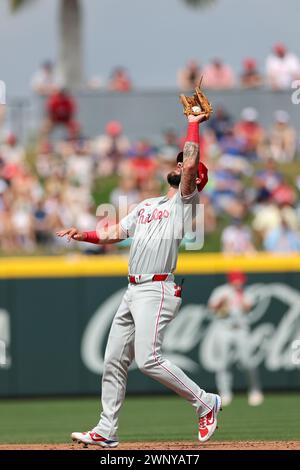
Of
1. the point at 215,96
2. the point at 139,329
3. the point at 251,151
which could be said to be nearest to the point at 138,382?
the point at 251,151

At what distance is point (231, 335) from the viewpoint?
16.4 meters

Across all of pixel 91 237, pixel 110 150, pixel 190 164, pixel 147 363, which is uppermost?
pixel 190 164

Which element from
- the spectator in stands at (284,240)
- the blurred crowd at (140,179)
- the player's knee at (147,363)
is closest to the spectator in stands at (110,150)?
the blurred crowd at (140,179)

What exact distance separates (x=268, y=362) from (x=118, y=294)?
2.28 meters

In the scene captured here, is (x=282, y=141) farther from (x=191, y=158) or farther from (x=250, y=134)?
(x=191, y=158)

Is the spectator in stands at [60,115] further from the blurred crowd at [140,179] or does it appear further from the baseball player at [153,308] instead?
the baseball player at [153,308]

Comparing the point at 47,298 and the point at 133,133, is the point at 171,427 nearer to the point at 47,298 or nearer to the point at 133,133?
the point at 47,298

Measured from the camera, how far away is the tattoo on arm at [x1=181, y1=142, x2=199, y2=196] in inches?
316

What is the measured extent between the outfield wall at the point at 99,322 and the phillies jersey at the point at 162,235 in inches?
321

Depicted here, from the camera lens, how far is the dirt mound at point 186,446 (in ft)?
28.0

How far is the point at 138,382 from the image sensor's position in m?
16.7

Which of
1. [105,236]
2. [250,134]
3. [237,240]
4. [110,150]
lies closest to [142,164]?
[110,150]

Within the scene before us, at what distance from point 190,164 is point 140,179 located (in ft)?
32.7
